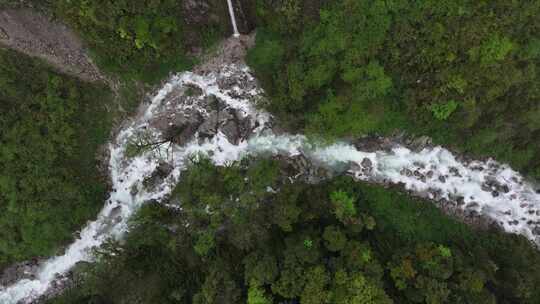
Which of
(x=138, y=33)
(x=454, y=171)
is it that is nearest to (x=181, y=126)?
(x=138, y=33)

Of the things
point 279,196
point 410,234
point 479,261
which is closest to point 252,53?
point 279,196

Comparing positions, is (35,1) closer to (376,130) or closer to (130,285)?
(130,285)

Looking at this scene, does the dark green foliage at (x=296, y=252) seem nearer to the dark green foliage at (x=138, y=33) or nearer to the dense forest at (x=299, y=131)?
the dense forest at (x=299, y=131)

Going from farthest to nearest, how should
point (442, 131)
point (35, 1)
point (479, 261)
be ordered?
point (442, 131), point (479, 261), point (35, 1)

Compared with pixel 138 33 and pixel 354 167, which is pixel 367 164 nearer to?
pixel 354 167

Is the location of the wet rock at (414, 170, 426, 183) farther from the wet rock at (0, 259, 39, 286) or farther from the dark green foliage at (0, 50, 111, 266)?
the wet rock at (0, 259, 39, 286)

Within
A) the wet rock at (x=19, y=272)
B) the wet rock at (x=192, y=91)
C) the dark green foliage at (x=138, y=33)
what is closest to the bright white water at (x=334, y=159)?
the wet rock at (x=192, y=91)

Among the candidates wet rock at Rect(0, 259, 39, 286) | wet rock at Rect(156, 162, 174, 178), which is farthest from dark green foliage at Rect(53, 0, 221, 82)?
wet rock at Rect(0, 259, 39, 286)
